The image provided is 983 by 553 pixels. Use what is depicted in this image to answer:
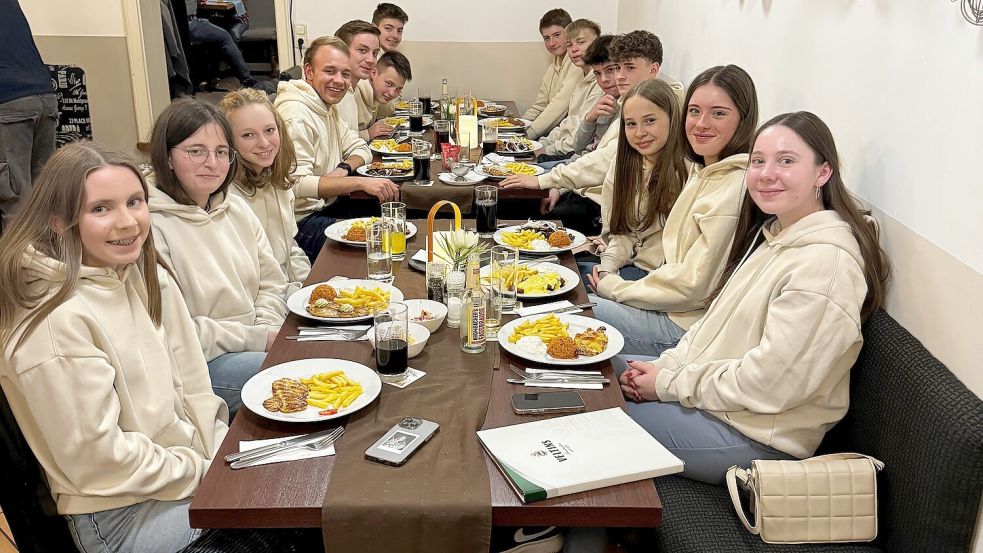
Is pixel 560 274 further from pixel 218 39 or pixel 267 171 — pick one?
pixel 218 39

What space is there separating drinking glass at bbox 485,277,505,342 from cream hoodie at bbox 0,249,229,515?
727 millimetres

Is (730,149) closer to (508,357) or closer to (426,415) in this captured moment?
(508,357)

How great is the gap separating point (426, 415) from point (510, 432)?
186 millimetres

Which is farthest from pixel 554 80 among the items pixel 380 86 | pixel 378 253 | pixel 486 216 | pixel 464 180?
pixel 378 253

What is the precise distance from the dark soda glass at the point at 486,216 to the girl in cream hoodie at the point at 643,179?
0.45 m

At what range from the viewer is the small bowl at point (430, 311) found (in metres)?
1.96

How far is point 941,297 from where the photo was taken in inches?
64.1

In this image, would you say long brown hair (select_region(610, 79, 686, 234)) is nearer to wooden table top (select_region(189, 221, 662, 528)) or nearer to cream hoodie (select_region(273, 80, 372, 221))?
cream hoodie (select_region(273, 80, 372, 221))

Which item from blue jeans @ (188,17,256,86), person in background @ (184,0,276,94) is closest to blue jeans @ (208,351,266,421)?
person in background @ (184,0,276,94)

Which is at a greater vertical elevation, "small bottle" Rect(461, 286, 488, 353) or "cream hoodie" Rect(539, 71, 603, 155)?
A: "cream hoodie" Rect(539, 71, 603, 155)

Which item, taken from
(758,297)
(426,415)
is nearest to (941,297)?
(758,297)

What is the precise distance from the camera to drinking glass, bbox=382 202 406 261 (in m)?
2.48

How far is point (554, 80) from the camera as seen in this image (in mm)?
6051

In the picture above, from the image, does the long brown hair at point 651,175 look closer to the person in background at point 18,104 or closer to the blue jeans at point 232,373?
the blue jeans at point 232,373
